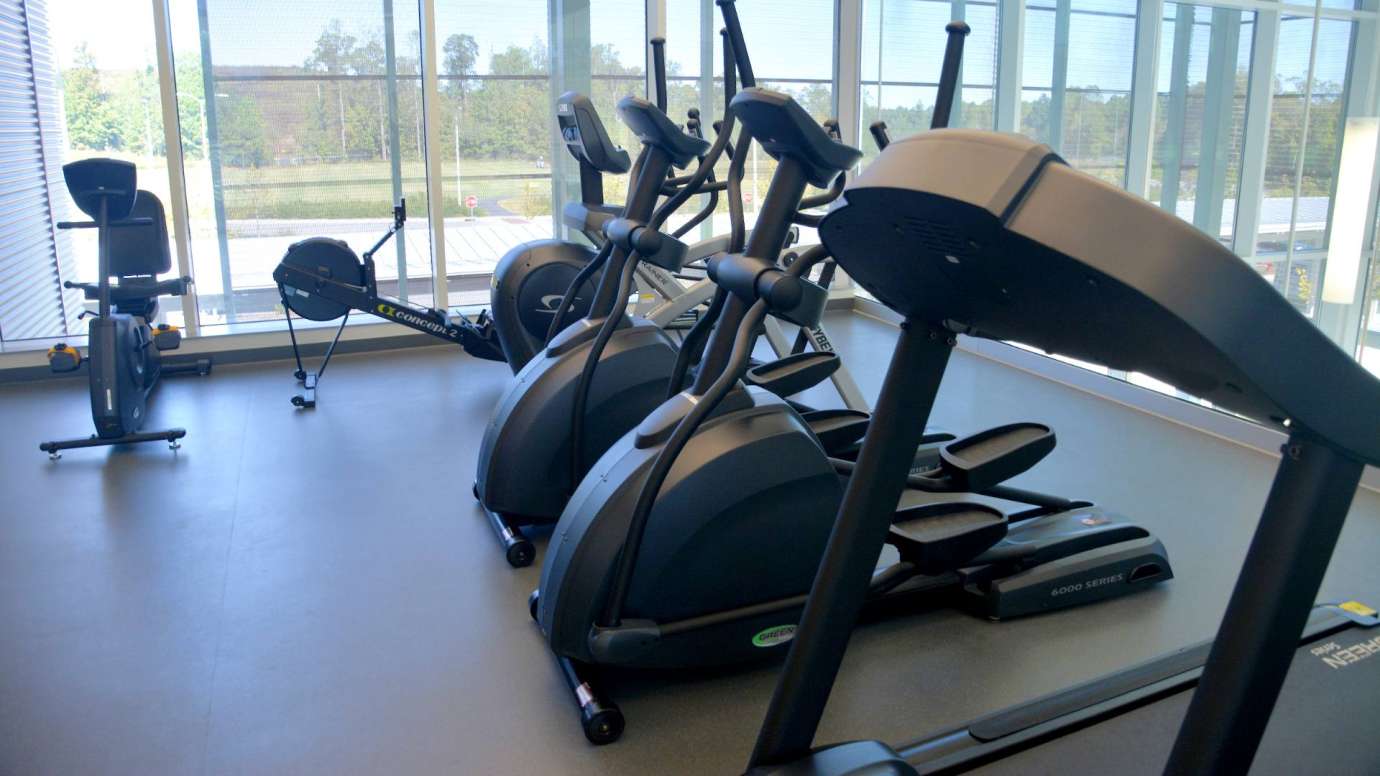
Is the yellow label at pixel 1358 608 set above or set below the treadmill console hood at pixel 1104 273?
below

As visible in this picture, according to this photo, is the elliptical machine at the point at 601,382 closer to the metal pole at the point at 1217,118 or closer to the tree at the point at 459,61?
the metal pole at the point at 1217,118

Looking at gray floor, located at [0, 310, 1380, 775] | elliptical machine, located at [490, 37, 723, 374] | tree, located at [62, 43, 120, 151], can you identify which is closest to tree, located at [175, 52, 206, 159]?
tree, located at [62, 43, 120, 151]

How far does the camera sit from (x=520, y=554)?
3.03 m

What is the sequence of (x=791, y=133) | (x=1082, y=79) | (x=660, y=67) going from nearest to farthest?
(x=791, y=133)
(x=660, y=67)
(x=1082, y=79)

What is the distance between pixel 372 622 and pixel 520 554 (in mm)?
494

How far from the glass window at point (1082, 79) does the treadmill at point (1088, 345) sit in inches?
148

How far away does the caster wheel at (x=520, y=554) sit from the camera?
3.03 metres

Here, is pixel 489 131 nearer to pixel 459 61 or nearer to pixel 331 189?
pixel 459 61

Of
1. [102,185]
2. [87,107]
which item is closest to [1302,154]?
[102,185]

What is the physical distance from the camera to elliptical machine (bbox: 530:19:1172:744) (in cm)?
217

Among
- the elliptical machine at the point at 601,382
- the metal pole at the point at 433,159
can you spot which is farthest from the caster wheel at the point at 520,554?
the metal pole at the point at 433,159

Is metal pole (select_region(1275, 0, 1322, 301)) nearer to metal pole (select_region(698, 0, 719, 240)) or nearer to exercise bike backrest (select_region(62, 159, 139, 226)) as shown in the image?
metal pole (select_region(698, 0, 719, 240))

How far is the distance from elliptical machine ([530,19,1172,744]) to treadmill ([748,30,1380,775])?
71cm

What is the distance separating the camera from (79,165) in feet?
13.3
